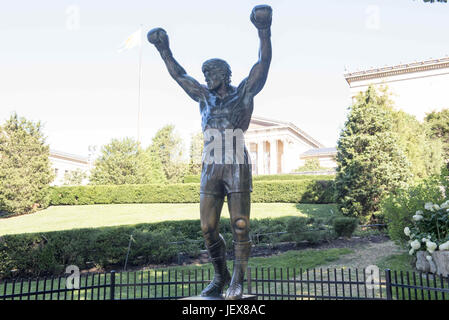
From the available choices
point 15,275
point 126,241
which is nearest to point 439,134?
point 126,241

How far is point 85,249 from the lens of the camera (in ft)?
32.5

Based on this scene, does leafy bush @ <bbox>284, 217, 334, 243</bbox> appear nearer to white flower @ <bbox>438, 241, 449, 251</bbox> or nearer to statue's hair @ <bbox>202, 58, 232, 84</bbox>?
white flower @ <bbox>438, 241, 449, 251</bbox>

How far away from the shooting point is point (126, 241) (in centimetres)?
1027

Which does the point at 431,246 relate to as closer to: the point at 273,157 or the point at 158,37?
the point at 158,37

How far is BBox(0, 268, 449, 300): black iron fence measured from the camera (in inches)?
191

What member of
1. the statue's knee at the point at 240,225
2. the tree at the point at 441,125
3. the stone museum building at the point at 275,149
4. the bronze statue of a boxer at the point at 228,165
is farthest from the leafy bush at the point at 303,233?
the stone museum building at the point at 275,149

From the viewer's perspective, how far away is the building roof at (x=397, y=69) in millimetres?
47531

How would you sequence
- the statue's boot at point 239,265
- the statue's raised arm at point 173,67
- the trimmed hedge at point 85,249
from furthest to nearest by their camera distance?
the trimmed hedge at point 85,249
the statue's raised arm at point 173,67
the statue's boot at point 239,265

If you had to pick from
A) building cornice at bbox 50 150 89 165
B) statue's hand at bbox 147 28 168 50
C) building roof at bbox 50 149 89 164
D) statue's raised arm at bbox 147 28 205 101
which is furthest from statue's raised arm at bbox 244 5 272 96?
building roof at bbox 50 149 89 164

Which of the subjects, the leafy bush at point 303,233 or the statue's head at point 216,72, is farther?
the leafy bush at point 303,233

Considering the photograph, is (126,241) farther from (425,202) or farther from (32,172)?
(32,172)

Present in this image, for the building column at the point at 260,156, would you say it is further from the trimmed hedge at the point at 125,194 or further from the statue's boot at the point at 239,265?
the statue's boot at the point at 239,265

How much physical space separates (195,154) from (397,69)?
3015 centimetres

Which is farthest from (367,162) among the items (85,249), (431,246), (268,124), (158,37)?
(268,124)
